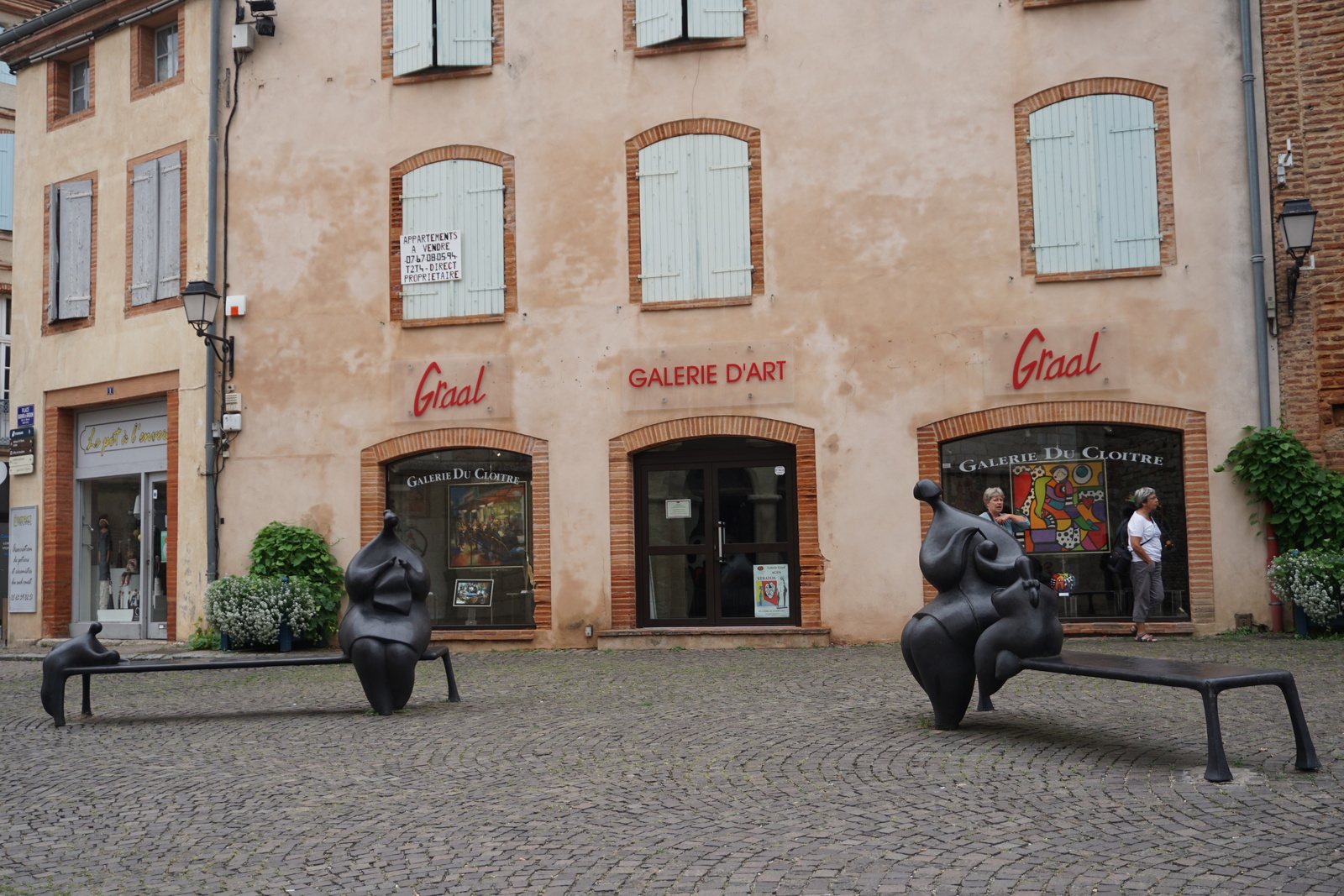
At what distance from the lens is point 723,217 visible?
48.3 feet

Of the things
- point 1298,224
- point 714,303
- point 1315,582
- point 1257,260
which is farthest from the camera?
point 714,303

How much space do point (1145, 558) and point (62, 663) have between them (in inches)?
376

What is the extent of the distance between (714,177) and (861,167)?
164cm

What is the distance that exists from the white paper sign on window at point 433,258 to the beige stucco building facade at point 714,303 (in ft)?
0.13

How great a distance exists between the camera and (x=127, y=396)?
56.1ft

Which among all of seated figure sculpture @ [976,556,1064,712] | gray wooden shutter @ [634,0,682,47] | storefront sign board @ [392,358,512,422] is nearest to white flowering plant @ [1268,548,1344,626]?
seated figure sculpture @ [976,556,1064,712]

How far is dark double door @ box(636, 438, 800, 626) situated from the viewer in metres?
14.5

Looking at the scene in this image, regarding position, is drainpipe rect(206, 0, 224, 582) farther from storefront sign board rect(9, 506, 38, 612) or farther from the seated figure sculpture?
the seated figure sculpture

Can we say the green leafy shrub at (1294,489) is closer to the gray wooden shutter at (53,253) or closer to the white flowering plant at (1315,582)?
the white flowering plant at (1315,582)

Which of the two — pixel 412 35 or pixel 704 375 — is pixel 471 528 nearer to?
pixel 704 375

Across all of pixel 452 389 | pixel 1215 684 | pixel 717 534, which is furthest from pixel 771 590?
pixel 1215 684

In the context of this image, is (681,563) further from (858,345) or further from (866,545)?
(858,345)

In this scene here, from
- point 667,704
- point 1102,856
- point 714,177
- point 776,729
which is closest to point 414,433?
point 714,177

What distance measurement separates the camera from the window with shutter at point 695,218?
48.1 ft
